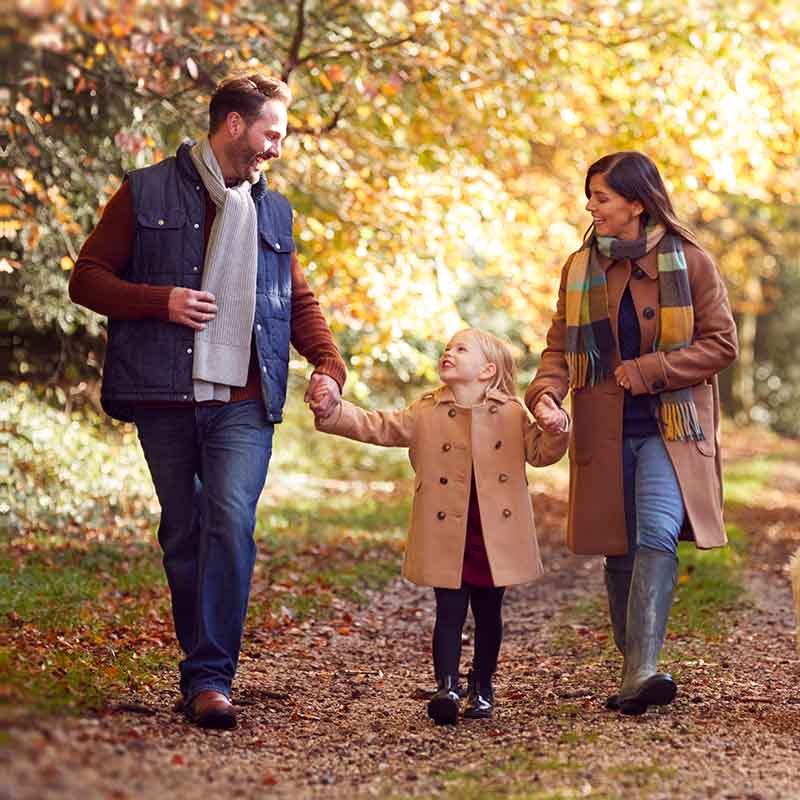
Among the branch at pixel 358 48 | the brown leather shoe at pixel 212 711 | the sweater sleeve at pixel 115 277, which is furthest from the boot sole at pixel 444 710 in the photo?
the branch at pixel 358 48

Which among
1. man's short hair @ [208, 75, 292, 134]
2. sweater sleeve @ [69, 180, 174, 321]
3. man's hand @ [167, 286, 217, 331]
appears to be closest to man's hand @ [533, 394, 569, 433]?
man's hand @ [167, 286, 217, 331]

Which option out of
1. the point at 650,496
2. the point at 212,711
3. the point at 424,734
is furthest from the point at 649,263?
the point at 212,711

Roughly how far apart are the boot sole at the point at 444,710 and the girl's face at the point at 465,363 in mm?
1242

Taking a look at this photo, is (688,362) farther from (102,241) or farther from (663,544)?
(102,241)

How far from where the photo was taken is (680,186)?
11.2 m

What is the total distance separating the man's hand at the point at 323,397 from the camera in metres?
5.42

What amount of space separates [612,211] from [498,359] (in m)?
0.77

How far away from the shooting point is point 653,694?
524 cm

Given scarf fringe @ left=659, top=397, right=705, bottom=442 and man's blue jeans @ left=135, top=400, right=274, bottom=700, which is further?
scarf fringe @ left=659, top=397, right=705, bottom=442

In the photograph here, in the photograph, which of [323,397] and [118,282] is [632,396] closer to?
[323,397]

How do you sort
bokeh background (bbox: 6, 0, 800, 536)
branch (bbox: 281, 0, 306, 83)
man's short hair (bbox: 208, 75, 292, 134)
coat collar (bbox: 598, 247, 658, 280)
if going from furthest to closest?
bokeh background (bbox: 6, 0, 800, 536) < branch (bbox: 281, 0, 306, 83) < coat collar (bbox: 598, 247, 658, 280) < man's short hair (bbox: 208, 75, 292, 134)

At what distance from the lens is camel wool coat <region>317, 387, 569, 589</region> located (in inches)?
214

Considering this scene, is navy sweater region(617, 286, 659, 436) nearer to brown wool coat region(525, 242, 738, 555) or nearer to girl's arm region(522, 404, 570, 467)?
brown wool coat region(525, 242, 738, 555)

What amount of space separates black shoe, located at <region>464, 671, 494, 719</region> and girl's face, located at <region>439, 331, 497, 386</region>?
1178 millimetres
